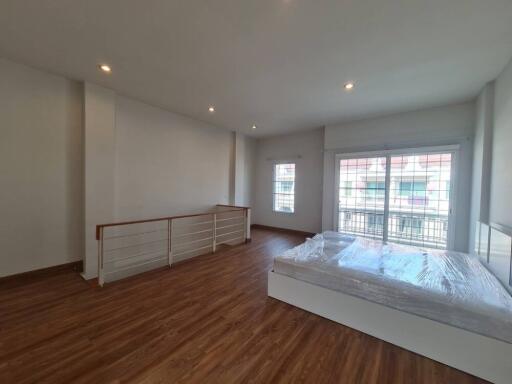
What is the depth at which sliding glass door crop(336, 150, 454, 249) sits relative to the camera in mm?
3979

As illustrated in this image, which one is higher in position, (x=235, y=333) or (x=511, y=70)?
(x=511, y=70)

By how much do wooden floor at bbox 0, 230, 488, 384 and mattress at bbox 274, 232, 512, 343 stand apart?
15.2 inches

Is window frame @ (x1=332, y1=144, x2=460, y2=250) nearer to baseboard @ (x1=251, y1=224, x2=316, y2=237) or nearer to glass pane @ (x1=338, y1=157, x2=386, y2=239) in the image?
glass pane @ (x1=338, y1=157, x2=386, y2=239)

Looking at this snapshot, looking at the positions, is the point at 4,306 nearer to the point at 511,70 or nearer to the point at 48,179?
the point at 48,179

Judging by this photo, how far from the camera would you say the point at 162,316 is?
218cm

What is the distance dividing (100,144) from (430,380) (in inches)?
184

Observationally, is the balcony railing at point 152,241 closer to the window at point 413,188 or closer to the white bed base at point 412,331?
the white bed base at point 412,331

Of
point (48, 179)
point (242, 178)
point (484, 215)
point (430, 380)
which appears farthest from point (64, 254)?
point (484, 215)

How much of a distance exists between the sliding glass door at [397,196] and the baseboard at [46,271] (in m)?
5.22

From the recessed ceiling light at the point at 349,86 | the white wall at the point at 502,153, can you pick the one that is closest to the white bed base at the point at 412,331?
the white wall at the point at 502,153

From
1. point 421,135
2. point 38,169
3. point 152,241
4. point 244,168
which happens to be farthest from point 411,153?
point 38,169

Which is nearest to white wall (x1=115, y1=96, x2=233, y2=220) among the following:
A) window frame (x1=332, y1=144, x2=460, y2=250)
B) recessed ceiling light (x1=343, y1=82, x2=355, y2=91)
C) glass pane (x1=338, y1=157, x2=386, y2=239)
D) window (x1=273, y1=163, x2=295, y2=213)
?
window (x1=273, y1=163, x2=295, y2=213)

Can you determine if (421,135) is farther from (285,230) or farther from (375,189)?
(285,230)

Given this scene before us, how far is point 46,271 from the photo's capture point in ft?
9.87
